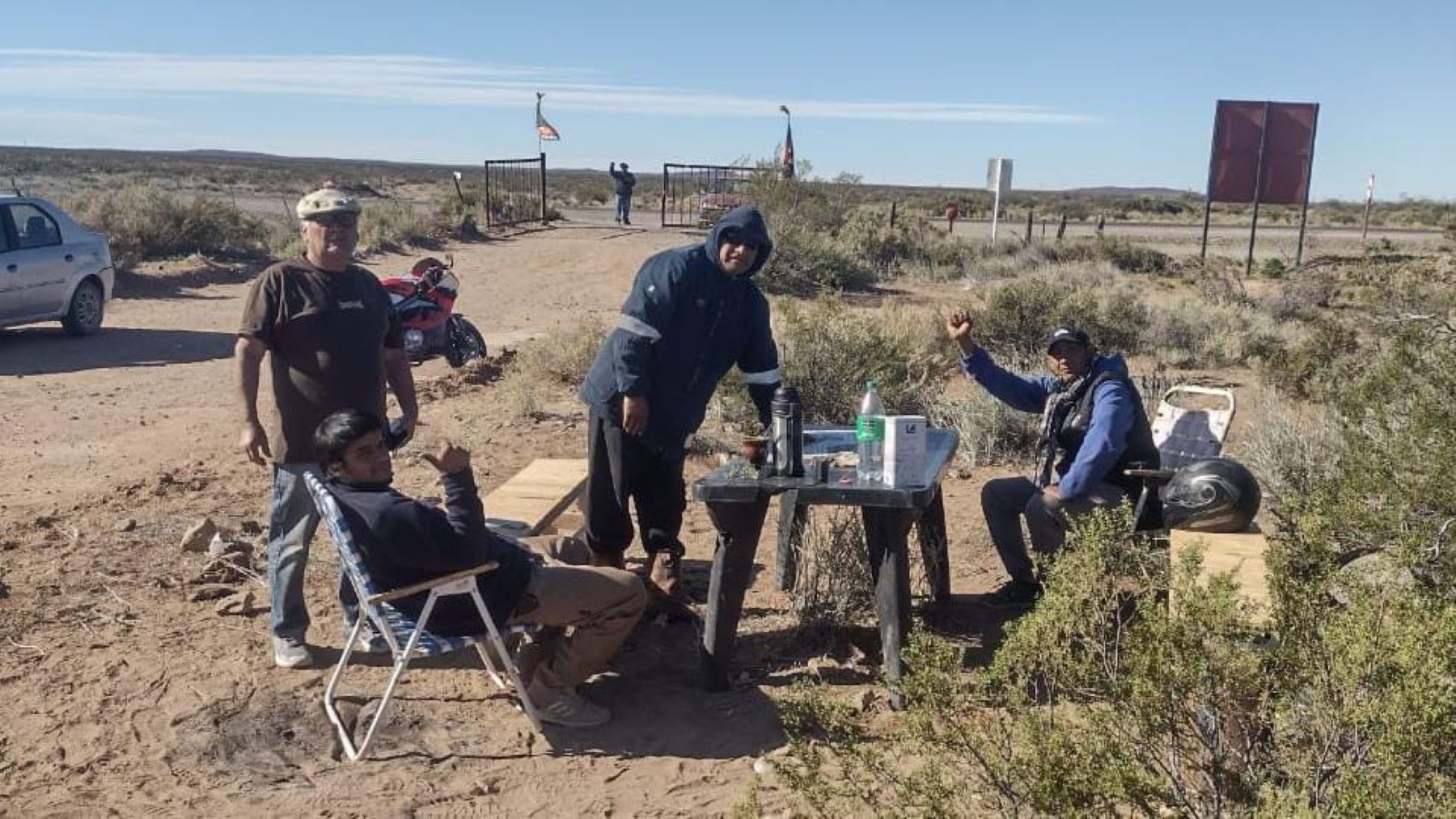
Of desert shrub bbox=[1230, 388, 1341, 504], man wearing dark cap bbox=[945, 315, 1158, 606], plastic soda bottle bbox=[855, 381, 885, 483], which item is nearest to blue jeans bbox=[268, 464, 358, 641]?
plastic soda bottle bbox=[855, 381, 885, 483]

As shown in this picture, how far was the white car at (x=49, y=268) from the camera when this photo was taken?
11766 millimetres

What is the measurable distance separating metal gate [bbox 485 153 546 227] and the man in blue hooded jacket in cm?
2448

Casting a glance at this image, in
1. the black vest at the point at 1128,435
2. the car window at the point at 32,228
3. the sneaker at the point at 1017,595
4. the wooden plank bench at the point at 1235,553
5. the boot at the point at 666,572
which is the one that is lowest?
the sneaker at the point at 1017,595

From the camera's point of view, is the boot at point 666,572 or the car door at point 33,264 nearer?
the boot at point 666,572

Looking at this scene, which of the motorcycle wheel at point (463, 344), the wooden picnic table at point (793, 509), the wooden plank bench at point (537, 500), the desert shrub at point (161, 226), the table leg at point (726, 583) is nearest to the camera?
the wooden picnic table at point (793, 509)

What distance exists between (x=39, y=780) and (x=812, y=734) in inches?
95.9

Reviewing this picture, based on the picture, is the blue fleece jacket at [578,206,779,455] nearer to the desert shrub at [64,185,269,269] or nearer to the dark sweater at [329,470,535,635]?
the dark sweater at [329,470,535,635]

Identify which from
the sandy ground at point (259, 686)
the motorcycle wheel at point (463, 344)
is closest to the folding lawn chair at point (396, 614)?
the sandy ground at point (259, 686)

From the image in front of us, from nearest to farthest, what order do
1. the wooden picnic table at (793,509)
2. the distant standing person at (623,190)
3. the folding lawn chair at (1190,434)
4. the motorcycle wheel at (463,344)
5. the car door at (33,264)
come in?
1. the wooden picnic table at (793,509)
2. the folding lawn chair at (1190,434)
3. the motorcycle wheel at (463,344)
4. the car door at (33,264)
5. the distant standing person at (623,190)

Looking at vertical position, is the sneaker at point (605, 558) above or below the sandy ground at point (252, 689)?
above

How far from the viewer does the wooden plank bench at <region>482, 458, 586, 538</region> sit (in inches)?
203

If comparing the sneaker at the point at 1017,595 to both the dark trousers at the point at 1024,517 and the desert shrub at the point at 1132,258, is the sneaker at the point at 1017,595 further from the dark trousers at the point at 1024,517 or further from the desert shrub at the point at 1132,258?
the desert shrub at the point at 1132,258

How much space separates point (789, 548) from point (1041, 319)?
306 inches

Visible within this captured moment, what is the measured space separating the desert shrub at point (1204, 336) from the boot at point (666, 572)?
821 cm
